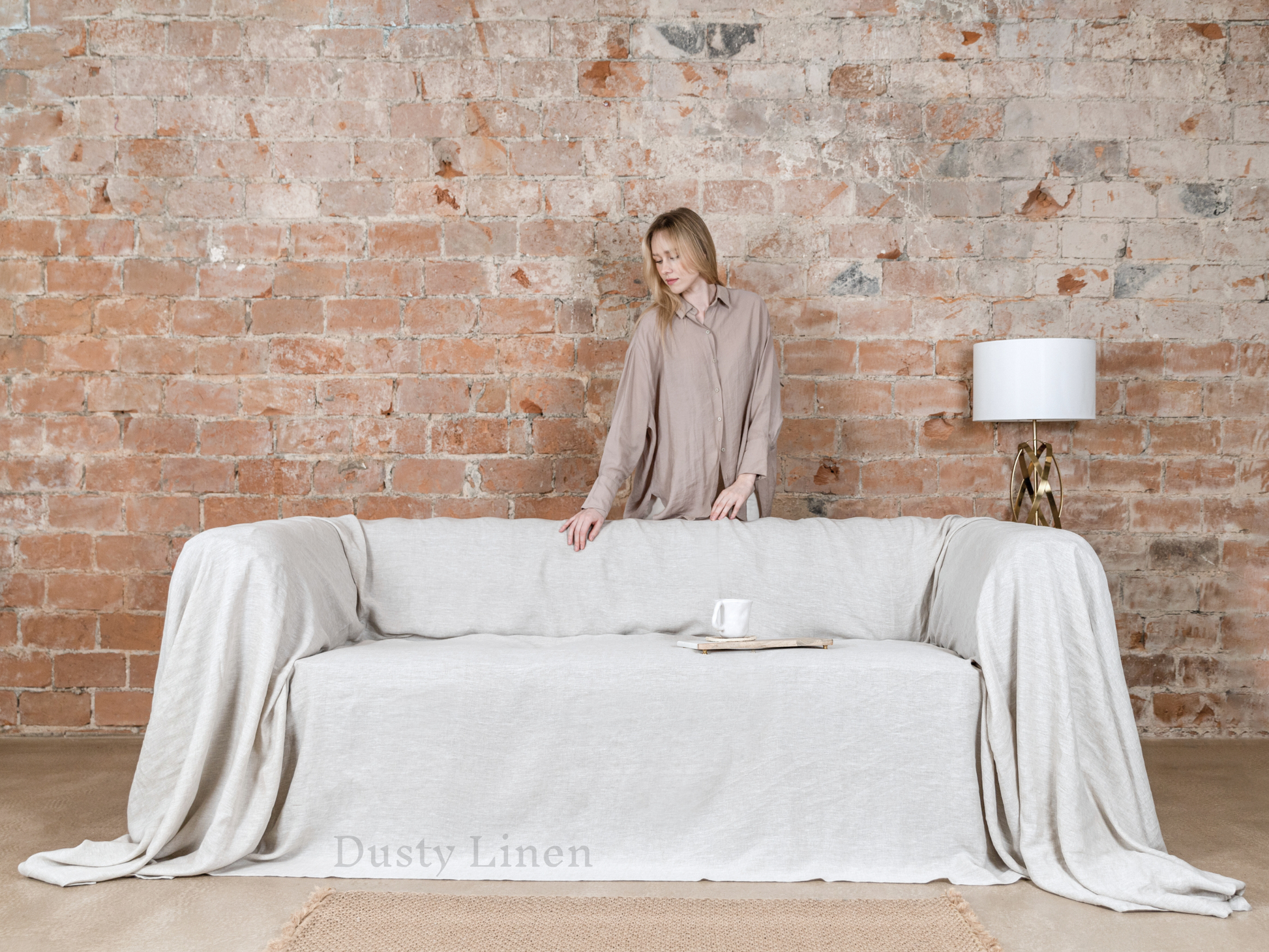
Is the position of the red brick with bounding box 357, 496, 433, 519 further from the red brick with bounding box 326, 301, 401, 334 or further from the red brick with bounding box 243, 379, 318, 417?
the red brick with bounding box 326, 301, 401, 334

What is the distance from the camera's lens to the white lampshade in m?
3.12

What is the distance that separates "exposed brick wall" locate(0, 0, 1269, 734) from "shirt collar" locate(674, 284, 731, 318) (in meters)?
0.53

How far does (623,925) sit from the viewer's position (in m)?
1.81

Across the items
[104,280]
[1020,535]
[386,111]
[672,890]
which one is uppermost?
[386,111]

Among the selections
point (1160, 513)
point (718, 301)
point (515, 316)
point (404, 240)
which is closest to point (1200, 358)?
point (1160, 513)

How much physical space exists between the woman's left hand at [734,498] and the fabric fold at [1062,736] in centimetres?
90

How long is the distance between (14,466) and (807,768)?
311cm

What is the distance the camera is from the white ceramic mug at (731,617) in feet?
7.77

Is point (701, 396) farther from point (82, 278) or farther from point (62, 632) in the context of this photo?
point (62, 632)

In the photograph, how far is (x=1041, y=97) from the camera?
11.6 feet

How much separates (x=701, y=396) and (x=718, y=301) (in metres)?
0.32

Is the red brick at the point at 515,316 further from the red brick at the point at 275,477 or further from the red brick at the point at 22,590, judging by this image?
the red brick at the point at 22,590

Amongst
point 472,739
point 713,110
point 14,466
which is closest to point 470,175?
point 713,110

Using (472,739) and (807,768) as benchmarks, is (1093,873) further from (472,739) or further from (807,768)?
(472,739)
